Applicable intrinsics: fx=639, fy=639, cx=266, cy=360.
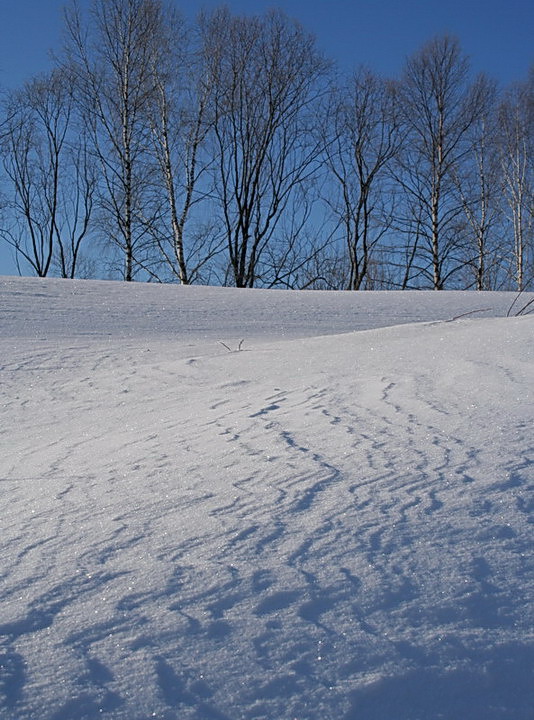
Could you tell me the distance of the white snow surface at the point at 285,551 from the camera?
0.88 metres

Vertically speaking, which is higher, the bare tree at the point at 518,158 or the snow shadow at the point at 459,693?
the bare tree at the point at 518,158

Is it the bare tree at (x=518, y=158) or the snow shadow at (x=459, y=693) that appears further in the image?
the bare tree at (x=518, y=158)

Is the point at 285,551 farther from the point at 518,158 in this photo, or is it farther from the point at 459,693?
the point at 518,158

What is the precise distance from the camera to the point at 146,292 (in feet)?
21.8

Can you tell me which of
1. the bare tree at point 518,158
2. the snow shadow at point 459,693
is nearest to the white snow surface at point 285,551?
the snow shadow at point 459,693

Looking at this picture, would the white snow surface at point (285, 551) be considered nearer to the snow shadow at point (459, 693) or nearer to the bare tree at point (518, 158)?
the snow shadow at point (459, 693)

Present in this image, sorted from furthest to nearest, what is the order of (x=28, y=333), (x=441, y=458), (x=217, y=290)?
(x=217, y=290), (x=28, y=333), (x=441, y=458)

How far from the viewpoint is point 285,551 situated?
1.22 m

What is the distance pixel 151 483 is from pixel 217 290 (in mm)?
5601

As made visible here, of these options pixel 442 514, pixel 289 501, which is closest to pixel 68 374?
pixel 289 501

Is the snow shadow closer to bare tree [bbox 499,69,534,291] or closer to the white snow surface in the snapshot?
the white snow surface

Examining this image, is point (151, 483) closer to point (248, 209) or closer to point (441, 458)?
point (441, 458)

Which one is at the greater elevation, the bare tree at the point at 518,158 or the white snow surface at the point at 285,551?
the bare tree at the point at 518,158

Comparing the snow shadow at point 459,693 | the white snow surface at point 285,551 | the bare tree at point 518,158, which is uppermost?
the bare tree at point 518,158
